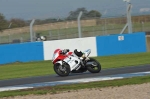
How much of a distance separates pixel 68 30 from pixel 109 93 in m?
21.3

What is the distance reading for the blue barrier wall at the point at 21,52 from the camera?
28.6m

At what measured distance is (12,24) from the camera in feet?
107

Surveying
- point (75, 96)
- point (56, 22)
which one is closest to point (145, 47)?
point (56, 22)

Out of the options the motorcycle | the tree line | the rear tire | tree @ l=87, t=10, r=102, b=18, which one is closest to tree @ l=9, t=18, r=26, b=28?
the tree line

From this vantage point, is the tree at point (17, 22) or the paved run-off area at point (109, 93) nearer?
the paved run-off area at point (109, 93)

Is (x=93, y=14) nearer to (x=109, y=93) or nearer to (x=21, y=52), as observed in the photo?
(x=21, y=52)

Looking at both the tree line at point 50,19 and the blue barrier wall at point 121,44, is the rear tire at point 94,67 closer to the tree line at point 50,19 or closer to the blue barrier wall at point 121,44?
the blue barrier wall at point 121,44

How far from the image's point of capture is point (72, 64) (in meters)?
18.1

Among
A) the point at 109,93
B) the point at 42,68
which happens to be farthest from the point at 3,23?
the point at 109,93

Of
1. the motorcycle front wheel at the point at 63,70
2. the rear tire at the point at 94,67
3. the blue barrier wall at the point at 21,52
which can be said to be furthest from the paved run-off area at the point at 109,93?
the blue barrier wall at the point at 21,52

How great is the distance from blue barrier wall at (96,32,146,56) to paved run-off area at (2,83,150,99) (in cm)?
1643

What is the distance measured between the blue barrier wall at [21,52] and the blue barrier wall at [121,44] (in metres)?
3.46

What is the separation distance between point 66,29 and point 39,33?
1882mm

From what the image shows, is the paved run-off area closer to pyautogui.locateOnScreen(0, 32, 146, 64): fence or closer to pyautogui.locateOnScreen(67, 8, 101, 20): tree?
pyautogui.locateOnScreen(0, 32, 146, 64): fence
